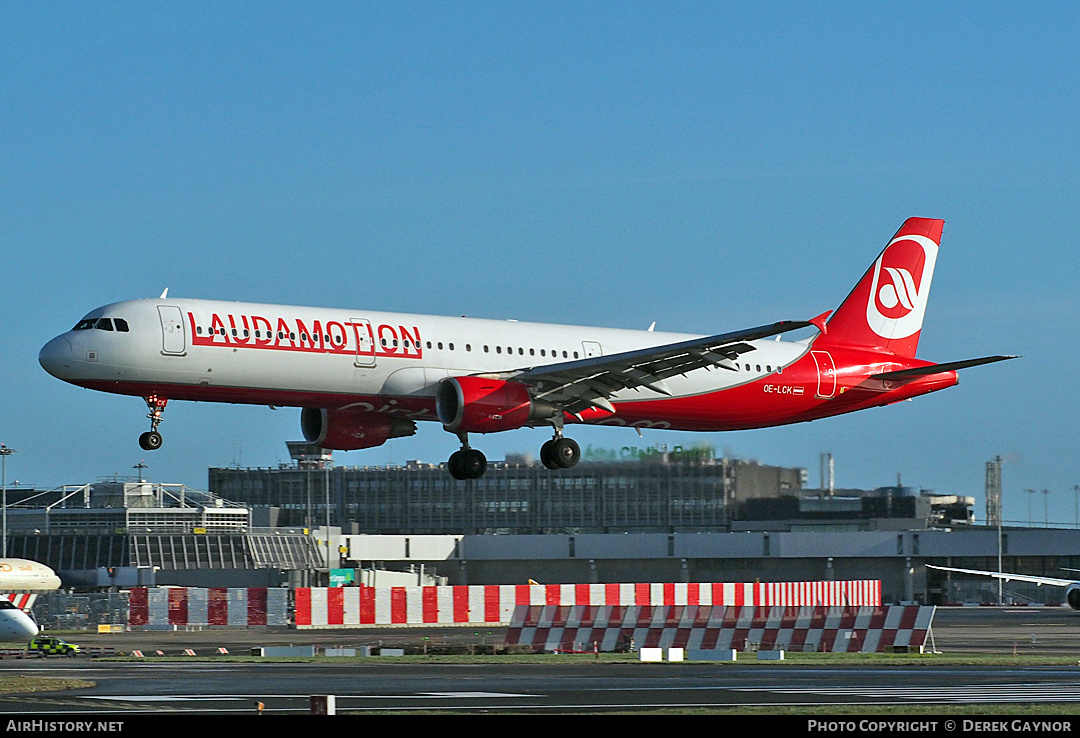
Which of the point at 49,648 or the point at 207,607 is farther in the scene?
the point at 207,607

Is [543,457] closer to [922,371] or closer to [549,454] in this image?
[549,454]

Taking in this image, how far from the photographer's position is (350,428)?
47938 mm

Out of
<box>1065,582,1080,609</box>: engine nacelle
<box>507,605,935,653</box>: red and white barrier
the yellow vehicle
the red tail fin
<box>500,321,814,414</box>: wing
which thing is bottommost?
<box>1065,582,1080,609</box>: engine nacelle

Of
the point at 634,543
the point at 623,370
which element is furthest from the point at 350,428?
the point at 634,543

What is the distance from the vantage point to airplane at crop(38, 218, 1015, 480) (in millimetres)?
41656

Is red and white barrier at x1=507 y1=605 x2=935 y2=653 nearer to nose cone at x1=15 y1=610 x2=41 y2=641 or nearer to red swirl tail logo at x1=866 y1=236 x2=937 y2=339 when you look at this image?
red swirl tail logo at x1=866 y1=236 x2=937 y2=339

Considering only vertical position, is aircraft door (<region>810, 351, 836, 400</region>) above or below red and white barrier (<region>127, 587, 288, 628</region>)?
above

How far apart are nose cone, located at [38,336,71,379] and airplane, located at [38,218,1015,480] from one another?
0.04m

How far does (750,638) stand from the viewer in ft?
147

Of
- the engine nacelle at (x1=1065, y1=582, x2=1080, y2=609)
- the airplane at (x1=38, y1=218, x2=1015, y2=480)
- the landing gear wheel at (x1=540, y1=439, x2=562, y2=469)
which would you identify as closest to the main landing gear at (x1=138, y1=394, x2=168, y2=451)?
the airplane at (x1=38, y1=218, x2=1015, y2=480)

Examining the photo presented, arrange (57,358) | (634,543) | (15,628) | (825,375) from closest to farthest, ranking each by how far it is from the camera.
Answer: (57,358) → (15,628) → (825,375) → (634,543)

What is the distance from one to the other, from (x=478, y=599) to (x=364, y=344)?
1012 inches

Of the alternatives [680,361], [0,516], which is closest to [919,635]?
[680,361]

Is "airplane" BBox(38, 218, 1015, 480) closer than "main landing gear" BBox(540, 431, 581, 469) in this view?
Yes
